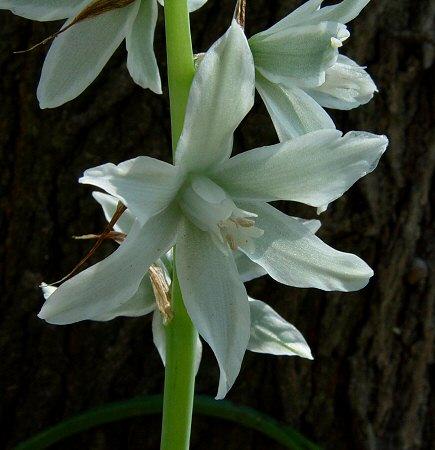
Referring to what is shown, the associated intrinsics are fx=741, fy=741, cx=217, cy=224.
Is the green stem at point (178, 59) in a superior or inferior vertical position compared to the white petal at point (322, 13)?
inferior

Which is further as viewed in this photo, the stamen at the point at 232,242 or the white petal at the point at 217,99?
the stamen at the point at 232,242

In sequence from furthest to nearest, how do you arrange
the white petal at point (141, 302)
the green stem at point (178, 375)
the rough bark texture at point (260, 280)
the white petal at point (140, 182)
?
the rough bark texture at point (260, 280) < the white petal at point (141, 302) < the green stem at point (178, 375) < the white petal at point (140, 182)

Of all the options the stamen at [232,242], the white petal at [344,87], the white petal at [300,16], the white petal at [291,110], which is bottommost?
the stamen at [232,242]

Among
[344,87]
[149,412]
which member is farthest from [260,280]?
[344,87]

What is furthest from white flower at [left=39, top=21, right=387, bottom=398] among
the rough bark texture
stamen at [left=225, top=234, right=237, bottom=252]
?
the rough bark texture

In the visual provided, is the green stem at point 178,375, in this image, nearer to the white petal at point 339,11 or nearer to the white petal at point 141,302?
the white petal at point 141,302

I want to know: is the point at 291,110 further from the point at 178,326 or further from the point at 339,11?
the point at 178,326

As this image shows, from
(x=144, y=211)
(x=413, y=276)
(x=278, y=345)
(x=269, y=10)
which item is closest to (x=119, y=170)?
(x=144, y=211)

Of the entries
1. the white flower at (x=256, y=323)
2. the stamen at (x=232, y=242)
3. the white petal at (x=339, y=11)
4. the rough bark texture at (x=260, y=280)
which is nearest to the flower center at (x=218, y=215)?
the stamen at (x=232, y=242)
